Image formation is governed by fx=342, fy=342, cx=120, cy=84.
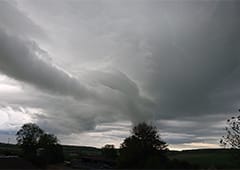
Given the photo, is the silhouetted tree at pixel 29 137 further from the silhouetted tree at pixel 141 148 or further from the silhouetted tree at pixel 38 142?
the silhouetted tree at pixel 141 148

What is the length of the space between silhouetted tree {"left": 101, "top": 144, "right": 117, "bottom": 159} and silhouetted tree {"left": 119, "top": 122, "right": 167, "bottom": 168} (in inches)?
2556

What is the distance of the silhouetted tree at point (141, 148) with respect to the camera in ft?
288

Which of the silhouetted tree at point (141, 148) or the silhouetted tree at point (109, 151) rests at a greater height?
the silhouetted tree at point (109, 151)

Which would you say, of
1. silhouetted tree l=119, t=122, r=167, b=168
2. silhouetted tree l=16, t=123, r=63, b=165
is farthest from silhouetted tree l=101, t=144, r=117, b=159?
silhouetted tree l=119, t=122, r=167, b=168

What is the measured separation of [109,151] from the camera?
16325 centimetres

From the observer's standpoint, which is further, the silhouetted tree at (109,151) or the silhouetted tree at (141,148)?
the silhouetted tree at (109,151)

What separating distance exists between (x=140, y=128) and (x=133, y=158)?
1069 centimetres

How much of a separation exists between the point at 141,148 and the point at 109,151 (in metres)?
74.1

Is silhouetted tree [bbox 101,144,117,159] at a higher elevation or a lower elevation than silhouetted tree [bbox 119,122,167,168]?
higher

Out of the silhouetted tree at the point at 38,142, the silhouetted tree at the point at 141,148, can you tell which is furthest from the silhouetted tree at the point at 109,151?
the silhouetted tree at the point at 141,148

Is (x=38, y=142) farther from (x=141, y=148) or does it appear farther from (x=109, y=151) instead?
A: (x=141, y=148)

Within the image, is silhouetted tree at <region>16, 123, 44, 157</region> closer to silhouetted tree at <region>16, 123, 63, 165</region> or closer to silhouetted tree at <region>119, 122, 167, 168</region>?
silhouetted tree at <region>16, 123, 63, 165</region>

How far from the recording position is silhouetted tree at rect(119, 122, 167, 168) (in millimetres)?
87875

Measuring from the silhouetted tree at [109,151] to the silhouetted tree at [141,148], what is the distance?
64.9 m
